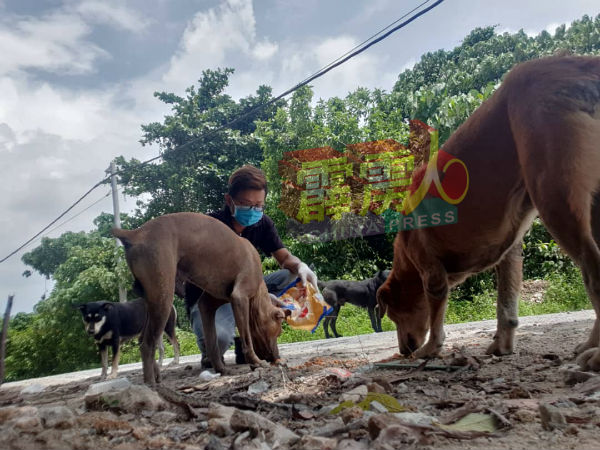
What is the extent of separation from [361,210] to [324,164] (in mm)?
2208

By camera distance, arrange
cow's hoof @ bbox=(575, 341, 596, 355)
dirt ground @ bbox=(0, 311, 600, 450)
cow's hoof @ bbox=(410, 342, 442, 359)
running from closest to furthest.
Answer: dirt ground @ bbox=(0, 311, 600, 450)
cow's hoof @ bbox=(575, 341, 596, 355)
cow's hoof @ bbox=(410, 342, 442, 359)

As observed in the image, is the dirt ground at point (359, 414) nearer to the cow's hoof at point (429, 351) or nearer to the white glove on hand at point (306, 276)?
the cow's hoof at point (429, 351)

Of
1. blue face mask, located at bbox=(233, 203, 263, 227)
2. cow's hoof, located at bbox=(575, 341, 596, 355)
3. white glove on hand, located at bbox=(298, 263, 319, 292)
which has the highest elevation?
blue face mask, located at bbox=(233, 203, 263, 227)

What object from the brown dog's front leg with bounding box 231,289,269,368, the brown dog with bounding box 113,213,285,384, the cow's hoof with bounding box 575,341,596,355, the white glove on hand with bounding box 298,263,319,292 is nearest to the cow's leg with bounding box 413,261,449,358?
the cow's hoof with bounding box 575,341,596,355

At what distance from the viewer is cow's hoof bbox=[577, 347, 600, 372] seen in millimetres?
2587

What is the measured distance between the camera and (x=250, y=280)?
4766 millimetres

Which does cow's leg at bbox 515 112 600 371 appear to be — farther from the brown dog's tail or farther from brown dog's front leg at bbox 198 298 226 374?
brown dog's front leg at bbox 198 298 226 374

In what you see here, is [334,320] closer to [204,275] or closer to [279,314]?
[279,314]

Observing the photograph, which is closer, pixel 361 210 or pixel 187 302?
pixel 187 302

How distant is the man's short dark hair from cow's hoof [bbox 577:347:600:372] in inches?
140

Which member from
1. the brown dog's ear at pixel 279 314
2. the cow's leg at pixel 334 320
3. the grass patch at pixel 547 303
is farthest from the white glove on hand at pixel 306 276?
the grass patch at pixel 547 303

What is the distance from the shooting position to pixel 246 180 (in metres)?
5.21

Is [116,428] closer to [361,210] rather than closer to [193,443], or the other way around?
[193,443]

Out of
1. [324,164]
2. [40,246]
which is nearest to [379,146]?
[324,164]
